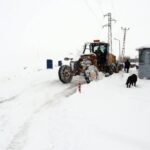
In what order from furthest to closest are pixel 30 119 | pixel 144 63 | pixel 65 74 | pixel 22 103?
pixel 144 63
pixel 65 74
pixel 22 103
pixel 30 119

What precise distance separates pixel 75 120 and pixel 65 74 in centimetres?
925

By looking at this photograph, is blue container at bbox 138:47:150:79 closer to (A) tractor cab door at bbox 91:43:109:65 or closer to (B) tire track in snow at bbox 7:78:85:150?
(A) tractor cab door at bbox 91:43:109:65

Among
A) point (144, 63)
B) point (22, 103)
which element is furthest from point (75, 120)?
point (144, 63)

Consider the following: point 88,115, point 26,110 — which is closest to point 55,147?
point 88,115

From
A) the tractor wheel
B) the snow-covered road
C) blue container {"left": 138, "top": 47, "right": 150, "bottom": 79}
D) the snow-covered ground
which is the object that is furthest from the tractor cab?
the snow-covered ground

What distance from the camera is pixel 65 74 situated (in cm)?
1962

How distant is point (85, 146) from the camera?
8164mm

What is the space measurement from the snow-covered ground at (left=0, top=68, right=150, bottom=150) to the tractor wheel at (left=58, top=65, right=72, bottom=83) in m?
2.76

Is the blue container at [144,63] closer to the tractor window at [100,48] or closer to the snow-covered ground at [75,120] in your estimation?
the tractor window at [100,48]

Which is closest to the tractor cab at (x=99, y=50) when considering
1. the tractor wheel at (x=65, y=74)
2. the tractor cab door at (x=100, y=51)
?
the tractor cab door at (x=100, y=51)

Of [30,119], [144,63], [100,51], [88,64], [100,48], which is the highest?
[100,48]

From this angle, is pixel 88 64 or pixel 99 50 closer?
pixel 88 64

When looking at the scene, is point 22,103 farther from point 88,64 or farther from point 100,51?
point 100,51

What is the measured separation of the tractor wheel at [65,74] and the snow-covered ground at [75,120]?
276cm
